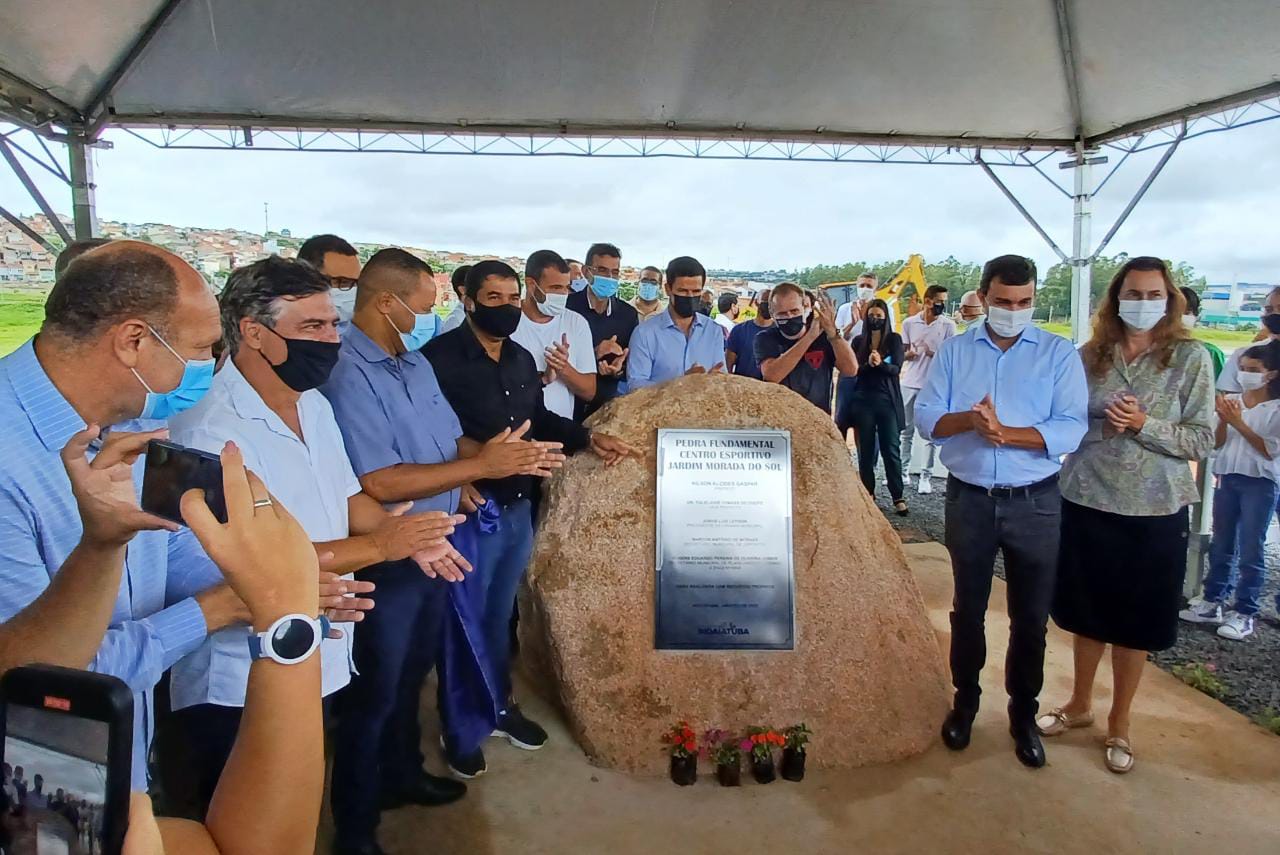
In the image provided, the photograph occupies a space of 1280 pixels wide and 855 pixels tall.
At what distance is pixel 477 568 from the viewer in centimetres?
313

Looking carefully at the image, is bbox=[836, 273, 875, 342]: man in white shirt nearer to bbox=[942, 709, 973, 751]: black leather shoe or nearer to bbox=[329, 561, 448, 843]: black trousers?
bbox=[942, 709, 973, 751]: black leather shoe

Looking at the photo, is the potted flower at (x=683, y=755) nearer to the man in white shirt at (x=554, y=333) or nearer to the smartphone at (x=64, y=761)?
the man in white shirt at (x=554, y=333)

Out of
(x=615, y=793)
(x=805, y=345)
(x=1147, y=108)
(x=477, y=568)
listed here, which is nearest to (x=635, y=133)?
(x=805, y=345)

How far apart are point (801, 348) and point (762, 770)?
8.65 ft

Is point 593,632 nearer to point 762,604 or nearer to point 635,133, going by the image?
point 762,604

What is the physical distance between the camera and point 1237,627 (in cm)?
450

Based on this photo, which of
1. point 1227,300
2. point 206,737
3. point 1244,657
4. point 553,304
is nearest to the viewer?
point 206,737

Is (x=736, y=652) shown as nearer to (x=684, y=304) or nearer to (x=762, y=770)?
(x=762, y=770)

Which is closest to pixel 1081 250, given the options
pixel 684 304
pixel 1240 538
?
pixel 1240 538

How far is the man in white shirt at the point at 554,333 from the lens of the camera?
4.05 metres

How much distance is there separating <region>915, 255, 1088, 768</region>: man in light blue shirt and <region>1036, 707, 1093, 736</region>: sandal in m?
0.24

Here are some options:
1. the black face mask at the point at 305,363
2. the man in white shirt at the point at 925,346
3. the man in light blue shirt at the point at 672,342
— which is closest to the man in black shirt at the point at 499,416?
the black face mask at the point at 305,363

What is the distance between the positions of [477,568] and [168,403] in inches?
70.5

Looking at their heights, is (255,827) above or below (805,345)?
below
